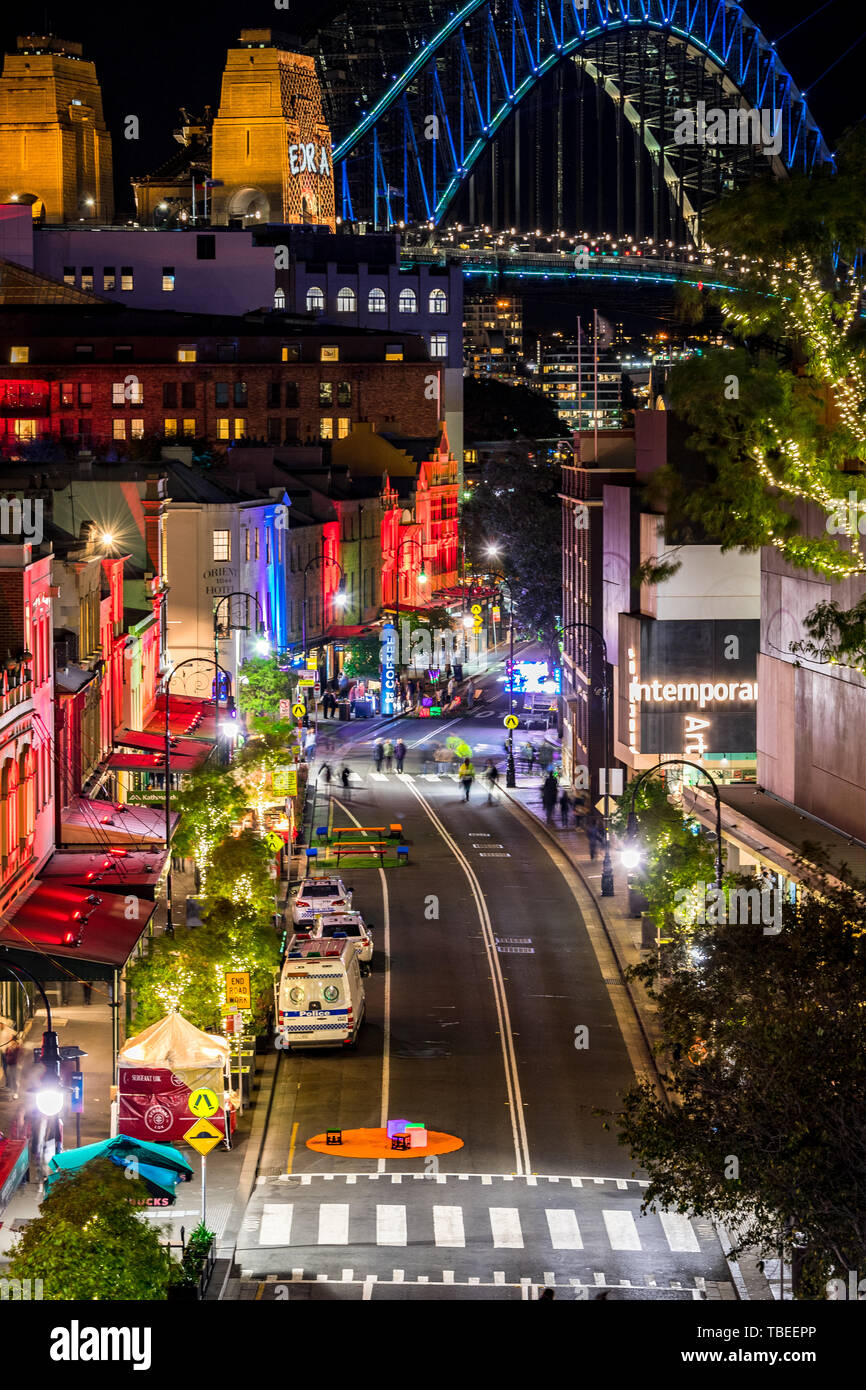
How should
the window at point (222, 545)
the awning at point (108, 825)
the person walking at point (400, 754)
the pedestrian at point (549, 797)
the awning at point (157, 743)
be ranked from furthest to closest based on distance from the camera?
the person walking at point (400, 754) → the window at point (222, 545) → the pedestrian at point (549, 797) → the awning at point (157, 743) → the awning at point (108, 825)

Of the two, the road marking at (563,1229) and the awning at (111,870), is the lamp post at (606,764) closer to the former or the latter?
the awning at (111,870)

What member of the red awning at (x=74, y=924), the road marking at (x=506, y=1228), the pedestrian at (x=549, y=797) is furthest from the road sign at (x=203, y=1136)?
the pedestrian at (x=549, y=797)

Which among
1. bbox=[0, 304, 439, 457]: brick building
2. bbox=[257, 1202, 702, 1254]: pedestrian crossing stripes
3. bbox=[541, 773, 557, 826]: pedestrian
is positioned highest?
bbox=[0, 304, 439, 457]: brick building

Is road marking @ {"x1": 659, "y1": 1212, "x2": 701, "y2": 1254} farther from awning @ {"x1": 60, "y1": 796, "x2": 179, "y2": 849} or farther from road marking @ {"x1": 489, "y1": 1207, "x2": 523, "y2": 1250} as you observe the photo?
awning @ {"x1": 60, "y1": 796, "x2": 179, "y2": 849}

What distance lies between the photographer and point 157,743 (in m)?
52.8

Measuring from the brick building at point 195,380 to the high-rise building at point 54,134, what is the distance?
45.6 meters

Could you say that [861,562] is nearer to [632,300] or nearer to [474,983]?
[474,983]

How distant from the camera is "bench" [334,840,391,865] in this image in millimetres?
56625

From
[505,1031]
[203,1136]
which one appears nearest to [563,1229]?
[203,1136]

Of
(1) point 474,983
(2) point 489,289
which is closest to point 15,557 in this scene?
(1) point 474,983

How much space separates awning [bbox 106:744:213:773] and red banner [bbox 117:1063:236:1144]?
20895mm

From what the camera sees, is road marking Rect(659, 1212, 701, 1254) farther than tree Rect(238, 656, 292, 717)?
No

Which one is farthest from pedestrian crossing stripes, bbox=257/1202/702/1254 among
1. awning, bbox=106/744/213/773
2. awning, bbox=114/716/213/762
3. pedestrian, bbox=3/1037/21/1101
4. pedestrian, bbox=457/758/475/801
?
pedestrian, bbox=457/758/475/801

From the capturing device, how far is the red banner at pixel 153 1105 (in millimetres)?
28250
